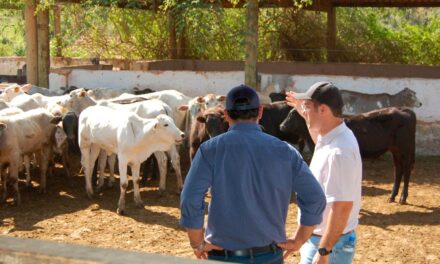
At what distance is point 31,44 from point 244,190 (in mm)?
15847

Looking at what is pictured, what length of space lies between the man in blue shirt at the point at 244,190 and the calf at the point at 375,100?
10.8m

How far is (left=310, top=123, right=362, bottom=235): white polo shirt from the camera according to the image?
3799 mm

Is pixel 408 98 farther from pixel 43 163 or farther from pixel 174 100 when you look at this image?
pixel 43 163

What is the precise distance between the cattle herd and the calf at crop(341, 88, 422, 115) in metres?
2.14

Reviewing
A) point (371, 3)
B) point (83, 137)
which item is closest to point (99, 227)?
point (83, 137)

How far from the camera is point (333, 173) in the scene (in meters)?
3.83

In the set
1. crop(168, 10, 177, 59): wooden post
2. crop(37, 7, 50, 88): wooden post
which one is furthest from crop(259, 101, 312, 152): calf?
crop(37, 7, 50, 88): wooden post

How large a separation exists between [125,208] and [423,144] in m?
7.23

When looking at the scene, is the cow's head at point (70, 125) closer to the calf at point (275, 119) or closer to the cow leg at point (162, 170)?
the cow leg at point (162, 170)

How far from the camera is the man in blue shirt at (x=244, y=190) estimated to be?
11.2 ft

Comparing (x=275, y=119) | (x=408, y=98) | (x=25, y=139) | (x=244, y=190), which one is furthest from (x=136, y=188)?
(x=408, y=98)

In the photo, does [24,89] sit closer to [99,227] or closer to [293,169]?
[99,227]

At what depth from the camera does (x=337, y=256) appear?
3.98 meters

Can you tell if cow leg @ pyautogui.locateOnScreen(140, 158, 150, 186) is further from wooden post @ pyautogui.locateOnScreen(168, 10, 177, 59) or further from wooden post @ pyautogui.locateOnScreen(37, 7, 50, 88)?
wooden post @ pyautogui.locateOnScreen(168, 10, 177, 59)
